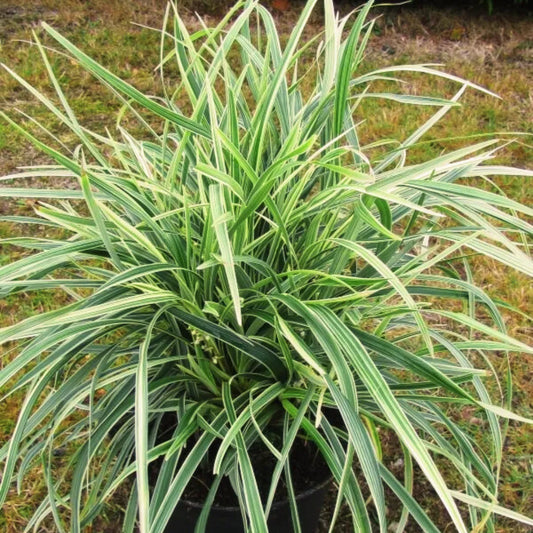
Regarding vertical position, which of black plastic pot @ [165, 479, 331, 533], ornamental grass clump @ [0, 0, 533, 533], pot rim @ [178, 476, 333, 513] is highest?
ornamental grass clump @ [0, 0, 533, 533]

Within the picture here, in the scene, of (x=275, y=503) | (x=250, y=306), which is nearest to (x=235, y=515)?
(x=275, y=503)

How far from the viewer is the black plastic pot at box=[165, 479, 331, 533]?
1.44m

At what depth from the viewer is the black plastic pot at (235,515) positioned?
56.6 inches

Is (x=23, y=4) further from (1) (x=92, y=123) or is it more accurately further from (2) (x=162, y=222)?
(2) (x=162, y=222)

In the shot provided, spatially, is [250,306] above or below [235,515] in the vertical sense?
above

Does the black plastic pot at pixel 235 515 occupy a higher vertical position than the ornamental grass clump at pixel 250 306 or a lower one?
lower

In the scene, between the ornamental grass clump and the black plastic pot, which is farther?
the black plastic pot

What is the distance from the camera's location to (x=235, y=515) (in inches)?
56.5

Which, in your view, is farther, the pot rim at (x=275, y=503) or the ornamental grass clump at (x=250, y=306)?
the pot rim at (x=275, y=503)

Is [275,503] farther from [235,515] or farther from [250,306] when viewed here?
[250,306]

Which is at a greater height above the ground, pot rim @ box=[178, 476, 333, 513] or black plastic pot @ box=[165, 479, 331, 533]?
pot rim @ box=[178, 476, 333, 513]

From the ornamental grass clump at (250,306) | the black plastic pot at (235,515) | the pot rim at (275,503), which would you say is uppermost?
the ornamental grass clump at (250,306)

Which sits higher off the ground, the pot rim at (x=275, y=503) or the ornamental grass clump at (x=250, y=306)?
the ornamental grass clump at (x=250, y=306)

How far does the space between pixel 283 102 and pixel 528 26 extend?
10.6 ft
